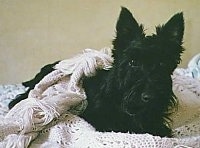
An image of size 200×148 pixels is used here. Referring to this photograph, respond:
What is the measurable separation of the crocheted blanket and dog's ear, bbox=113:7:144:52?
0.62ft

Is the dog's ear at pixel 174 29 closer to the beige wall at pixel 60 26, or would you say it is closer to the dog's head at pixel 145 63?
the dog's head at pixel 145 63

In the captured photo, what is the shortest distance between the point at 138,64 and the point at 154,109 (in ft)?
0.50

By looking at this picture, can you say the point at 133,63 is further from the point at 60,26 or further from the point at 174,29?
the point at 60,26

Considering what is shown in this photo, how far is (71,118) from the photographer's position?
1.46 meters

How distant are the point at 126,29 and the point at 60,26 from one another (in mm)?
1064

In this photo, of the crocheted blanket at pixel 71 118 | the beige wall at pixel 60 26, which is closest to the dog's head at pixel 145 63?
the crocheted blanket at pixel 71 118

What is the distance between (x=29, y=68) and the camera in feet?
8.18

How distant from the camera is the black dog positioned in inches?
53.5

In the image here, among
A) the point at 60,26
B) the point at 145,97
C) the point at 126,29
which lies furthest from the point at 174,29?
the point at 60,26

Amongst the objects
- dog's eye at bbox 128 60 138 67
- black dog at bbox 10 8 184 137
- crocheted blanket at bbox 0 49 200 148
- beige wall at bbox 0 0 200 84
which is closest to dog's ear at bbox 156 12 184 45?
black dog at bbox 10 8 184 137

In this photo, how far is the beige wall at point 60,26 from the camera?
95.8 inches

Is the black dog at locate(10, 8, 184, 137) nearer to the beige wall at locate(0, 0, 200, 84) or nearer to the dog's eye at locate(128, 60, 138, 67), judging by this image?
the dog's eye at locate(128, 60, 138, 67)

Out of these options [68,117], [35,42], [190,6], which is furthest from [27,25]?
[68,117]

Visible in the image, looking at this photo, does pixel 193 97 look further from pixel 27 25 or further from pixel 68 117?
pixel 27 25
